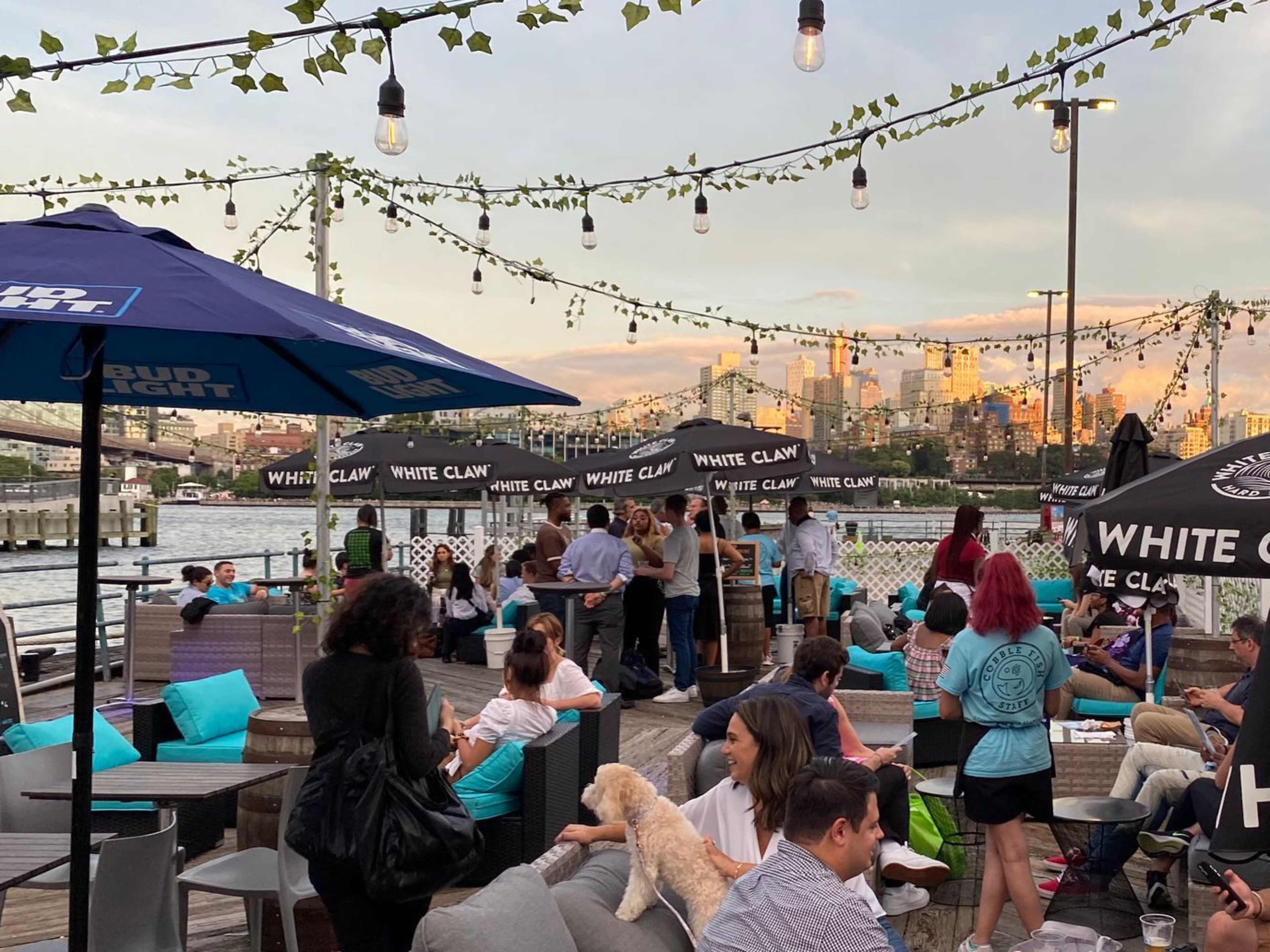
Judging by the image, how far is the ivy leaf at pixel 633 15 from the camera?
4.00 meters

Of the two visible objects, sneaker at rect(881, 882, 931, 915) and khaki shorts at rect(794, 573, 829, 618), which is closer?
sneaker at rect(881, 882, 931, 915)

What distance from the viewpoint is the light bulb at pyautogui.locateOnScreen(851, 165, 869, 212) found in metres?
7.23

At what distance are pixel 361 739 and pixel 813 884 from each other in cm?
131

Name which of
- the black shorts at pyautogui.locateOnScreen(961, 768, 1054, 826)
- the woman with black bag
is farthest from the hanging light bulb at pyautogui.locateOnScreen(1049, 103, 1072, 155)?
the woman with black bag

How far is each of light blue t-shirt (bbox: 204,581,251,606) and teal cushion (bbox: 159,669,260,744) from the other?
4.44 m

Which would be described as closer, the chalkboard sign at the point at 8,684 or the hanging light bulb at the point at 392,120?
the hanging light bulb at the point at 392,120

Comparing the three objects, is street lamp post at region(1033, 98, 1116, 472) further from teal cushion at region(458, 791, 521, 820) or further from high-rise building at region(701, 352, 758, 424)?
teal cushion at region(458, 791, 521, 820)

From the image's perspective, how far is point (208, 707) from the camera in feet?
22.3

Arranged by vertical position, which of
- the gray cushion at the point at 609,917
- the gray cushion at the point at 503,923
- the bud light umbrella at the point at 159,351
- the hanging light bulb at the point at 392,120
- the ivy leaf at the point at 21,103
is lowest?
the gray cushion at the point at 609,917

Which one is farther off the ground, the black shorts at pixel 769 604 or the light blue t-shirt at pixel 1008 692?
the light blue t-shirt at pixel 1008 692

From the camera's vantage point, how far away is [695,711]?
34.8ft

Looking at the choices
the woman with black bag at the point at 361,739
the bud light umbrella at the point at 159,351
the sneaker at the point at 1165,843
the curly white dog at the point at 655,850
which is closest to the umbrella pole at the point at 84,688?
the bud light umbrella at the point at 159,351

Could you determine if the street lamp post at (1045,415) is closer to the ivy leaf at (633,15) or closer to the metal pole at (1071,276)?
the metal pole at (1071,276)

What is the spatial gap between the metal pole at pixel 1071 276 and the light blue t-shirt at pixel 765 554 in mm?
9846
